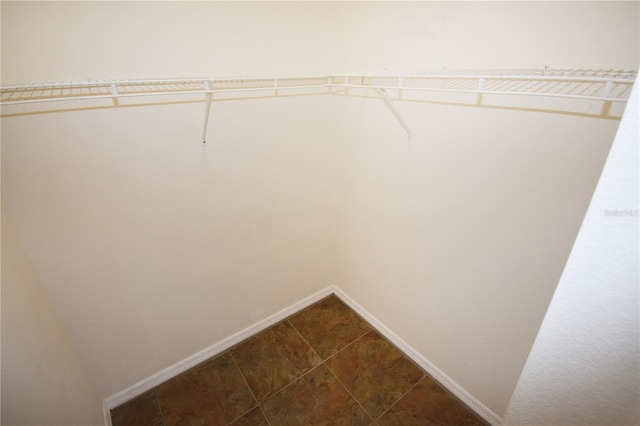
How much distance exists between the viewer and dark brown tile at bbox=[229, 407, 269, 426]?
150 centimetres

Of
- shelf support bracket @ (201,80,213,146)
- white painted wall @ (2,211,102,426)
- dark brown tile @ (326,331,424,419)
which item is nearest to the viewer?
white painted wall @ (2,211,102,426)

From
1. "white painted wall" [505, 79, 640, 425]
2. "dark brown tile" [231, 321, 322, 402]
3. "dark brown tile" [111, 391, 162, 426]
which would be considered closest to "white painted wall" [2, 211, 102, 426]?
"dark brown tile" [111, 391, 162, 426]

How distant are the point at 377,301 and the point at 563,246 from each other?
1157mm

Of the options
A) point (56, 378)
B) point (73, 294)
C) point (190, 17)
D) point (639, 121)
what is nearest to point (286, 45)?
point (190, 17)

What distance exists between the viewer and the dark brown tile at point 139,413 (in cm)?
149

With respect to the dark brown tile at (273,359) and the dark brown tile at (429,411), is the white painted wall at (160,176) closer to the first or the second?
the dark brown tile at (273,359)

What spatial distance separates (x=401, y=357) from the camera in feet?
6.05

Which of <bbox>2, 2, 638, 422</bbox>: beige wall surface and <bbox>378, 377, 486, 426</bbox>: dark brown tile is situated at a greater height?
<bbox>2, 2, 638, 422</bbox>: beige wall surface

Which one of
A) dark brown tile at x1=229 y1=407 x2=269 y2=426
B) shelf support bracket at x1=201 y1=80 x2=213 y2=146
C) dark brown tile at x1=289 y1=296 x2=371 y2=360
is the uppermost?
shelf support bracket at x1=201 y1=80 x2=213 y2=146

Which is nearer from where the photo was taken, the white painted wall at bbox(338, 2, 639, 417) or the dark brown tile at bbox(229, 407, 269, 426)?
the white painted wall at bbox(338, 2, 639, 417)

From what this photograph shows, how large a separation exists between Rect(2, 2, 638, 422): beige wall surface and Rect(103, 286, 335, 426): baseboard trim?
5 centimetres

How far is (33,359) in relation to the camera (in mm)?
825

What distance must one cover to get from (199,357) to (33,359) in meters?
1.06

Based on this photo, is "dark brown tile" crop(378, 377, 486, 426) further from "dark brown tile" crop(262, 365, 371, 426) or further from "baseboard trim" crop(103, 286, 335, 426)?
"baseboard trim" crop(103, 286, 335, 426)
